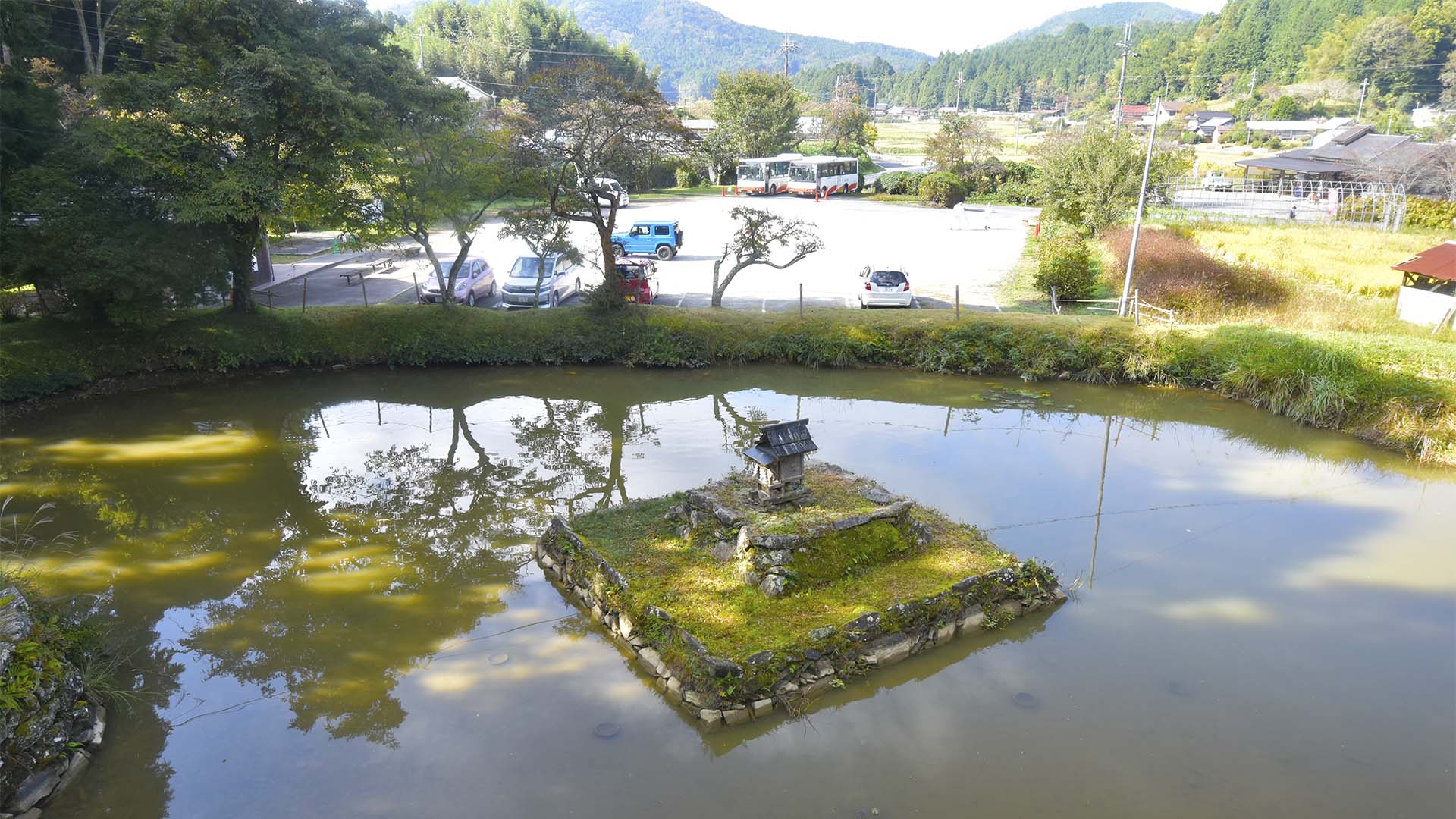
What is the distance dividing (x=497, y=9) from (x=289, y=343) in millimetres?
73538

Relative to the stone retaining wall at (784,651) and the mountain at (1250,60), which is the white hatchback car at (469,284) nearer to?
the stone retaining wall at (784,651)

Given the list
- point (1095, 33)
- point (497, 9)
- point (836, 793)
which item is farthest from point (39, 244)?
point (1095, 33)

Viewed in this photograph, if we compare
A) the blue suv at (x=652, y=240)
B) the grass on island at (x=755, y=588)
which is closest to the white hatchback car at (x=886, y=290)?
the blue suv at (x=652, y=240)

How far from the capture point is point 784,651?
7.64 metres

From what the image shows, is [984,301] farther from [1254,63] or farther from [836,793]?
[1254,63]

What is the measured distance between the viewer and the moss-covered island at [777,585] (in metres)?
7.62

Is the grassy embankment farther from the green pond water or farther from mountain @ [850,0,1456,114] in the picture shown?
mountain @ [850,0,1456,114]

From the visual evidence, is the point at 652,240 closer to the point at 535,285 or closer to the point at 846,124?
the point at 535,285

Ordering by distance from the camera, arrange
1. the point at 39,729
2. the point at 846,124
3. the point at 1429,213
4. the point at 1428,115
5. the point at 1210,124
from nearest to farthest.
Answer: the point at 39,729 < the point at 1429,213 < the point at 846,124 < the point at 1428,115 < the point at 1210,124

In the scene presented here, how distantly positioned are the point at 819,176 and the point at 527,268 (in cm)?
2626

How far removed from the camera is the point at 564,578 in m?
9.54

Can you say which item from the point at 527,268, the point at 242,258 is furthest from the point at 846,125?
the point at 242,258

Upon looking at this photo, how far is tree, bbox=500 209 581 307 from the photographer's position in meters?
17.1

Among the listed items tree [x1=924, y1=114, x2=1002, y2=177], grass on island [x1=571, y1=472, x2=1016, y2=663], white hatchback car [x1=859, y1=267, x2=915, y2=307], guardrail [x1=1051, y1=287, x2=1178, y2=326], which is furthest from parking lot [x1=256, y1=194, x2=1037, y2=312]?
grass on island [x1=571, y1=472, x2=1016, y2=663]
